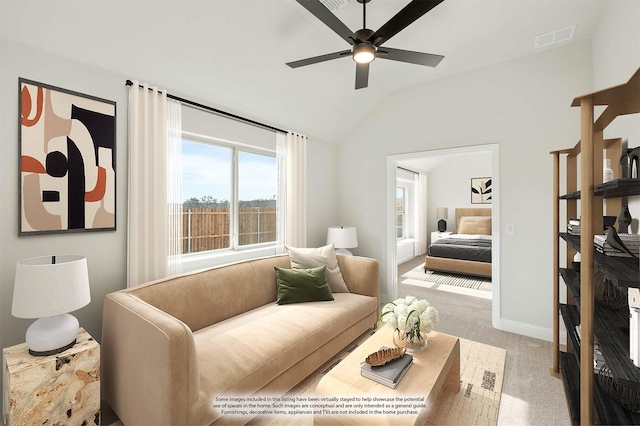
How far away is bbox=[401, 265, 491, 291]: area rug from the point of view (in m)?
4.88

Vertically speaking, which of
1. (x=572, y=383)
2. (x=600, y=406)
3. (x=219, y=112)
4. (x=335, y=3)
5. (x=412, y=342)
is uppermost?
(x=335, y=3)

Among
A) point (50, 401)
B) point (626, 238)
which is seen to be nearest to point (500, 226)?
point (626, 238)

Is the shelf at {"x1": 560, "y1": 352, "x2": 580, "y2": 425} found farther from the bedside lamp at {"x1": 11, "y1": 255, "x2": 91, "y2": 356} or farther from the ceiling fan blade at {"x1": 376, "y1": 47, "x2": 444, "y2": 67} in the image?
the bedside lamp at {"x1": 11, "y1": 255, "x2": 91, "y2": 356}

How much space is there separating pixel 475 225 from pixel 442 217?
0.99 m

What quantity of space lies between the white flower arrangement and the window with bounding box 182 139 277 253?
2007mm

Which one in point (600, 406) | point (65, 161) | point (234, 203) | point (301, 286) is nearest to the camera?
point (600, 406)

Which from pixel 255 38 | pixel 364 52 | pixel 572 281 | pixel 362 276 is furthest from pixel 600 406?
pixel 255 38

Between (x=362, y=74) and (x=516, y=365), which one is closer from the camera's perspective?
(x=362, y=74)

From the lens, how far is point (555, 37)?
2.68 metres

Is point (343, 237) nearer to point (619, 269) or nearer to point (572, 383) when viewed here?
point (572, 383)

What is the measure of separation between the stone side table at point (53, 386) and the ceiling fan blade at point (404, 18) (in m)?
2.51

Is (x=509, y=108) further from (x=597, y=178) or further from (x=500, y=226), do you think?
(x=597, y=178)

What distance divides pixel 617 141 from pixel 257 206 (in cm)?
322

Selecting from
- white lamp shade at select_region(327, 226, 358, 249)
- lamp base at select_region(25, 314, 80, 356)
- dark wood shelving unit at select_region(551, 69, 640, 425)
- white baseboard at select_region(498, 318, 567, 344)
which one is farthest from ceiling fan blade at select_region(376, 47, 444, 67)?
white baseboard at select_region(498, 318, 567, 344)
